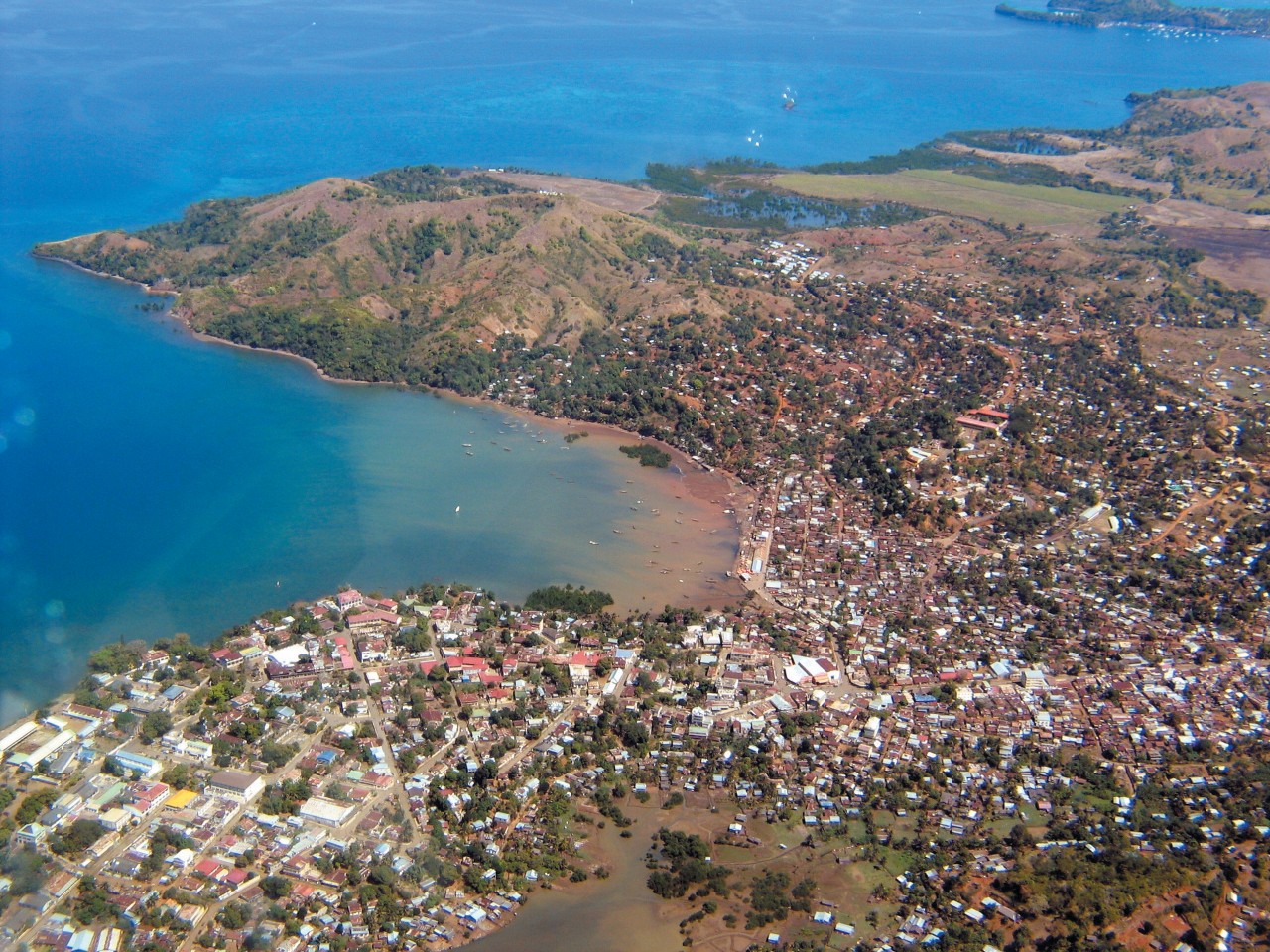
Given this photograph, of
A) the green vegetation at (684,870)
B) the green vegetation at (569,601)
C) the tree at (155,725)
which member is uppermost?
the green vegetation at (569,601)

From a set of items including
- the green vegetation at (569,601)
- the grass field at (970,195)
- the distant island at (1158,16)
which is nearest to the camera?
→ the green vegetation at (569,601)

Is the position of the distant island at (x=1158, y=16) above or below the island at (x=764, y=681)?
above

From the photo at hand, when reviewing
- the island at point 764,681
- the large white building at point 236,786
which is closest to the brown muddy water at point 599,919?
the island at point 764,681

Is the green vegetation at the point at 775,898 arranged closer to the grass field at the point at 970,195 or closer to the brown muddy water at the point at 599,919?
the brown muddy water at the point at 599,919

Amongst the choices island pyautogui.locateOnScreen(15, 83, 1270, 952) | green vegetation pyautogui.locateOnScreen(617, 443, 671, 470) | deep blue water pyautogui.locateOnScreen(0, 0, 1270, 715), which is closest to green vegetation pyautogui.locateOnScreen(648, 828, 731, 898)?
island pyautogui.locateOnScreen(15, 83, 1270, 952)

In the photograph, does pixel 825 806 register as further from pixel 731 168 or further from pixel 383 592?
pixel 731 168

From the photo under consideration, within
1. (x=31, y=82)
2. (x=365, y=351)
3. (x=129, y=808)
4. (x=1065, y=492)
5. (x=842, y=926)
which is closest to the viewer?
(x=842, y=926)

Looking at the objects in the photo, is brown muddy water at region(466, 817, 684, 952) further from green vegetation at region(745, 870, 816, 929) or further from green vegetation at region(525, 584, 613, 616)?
green vegetation at region(525, 584, 613, 616)

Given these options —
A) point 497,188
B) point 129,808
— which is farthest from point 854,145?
point 129,808
